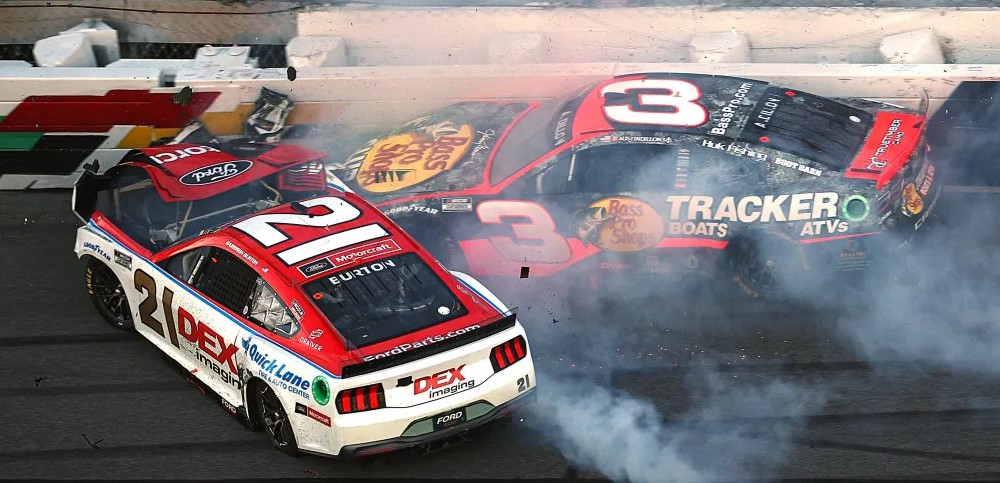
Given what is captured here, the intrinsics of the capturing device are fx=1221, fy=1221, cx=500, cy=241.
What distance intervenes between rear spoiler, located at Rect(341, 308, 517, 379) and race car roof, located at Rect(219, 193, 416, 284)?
0.79 meters

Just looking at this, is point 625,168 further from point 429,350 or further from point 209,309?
point 209,309

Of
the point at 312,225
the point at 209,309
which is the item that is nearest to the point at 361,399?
the point at 209,309

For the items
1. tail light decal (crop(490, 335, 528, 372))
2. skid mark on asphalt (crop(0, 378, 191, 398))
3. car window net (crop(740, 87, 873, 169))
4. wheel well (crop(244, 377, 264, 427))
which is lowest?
skid mark on asphalt (crop(0, 378, 191, 398))

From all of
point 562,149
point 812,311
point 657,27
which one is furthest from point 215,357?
point 657,27

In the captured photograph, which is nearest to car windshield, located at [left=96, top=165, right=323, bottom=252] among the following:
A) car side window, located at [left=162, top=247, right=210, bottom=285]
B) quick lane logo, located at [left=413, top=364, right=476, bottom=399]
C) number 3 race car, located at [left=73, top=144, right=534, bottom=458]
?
number 3 race car, located at [left=73, top=144, right=534, bottom=458]

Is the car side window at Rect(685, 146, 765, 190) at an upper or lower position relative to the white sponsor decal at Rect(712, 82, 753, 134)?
lower

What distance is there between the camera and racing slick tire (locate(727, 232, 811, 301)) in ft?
26.3

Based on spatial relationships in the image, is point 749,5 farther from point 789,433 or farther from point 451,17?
point 789,433

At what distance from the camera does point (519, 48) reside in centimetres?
1118

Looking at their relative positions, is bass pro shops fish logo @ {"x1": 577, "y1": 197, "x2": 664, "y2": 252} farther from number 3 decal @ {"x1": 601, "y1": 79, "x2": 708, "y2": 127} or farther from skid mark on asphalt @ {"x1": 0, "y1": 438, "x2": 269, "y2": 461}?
skid mark on asphalt @ {"x1": 0, "y1": 438, "x2": 269, "y2": 461}

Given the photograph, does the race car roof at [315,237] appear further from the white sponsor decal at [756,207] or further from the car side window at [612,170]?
the white sponsor decal at [756,207]

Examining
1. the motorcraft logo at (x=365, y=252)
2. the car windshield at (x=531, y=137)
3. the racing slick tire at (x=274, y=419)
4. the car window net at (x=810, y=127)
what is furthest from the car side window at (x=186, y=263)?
the car window net at (x=810, y=127)

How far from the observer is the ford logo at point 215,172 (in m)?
8.35

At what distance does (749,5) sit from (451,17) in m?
2.86
